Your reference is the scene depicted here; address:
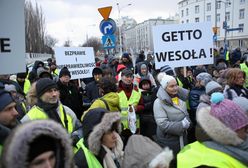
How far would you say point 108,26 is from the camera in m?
9.16

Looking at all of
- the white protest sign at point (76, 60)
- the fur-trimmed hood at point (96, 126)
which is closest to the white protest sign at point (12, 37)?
the fur-trimmed hood at point (96, 126)

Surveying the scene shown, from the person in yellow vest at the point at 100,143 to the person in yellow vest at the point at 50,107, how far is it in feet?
3.27

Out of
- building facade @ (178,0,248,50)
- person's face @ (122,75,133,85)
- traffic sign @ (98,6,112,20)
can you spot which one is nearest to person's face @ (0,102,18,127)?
person's face @ (122,75,133,85)

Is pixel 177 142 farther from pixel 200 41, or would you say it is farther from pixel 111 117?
pixel 200 41

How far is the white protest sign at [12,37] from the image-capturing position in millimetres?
2855

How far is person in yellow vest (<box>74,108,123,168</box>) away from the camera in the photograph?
2.55 m

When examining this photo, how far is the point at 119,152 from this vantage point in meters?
2.76

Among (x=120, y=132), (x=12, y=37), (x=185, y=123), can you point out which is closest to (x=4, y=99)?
(x=12, y=37)

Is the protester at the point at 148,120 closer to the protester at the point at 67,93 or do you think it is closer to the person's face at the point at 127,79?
the person's face at the point at 127,79

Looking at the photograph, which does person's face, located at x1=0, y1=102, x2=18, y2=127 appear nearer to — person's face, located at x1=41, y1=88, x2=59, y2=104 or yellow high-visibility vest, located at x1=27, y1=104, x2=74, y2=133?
yellow high-visibility vest, located at x1=27, y1=104, x2=74, y2=133

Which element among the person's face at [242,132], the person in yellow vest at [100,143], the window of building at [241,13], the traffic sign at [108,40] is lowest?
the person in yellow vest at [100,143]

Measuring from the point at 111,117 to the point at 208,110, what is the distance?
35.5 inches

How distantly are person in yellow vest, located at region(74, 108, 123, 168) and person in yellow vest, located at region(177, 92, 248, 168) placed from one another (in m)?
0.78

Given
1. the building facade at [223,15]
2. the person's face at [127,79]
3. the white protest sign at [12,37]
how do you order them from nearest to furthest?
the white protest sign at [12,37] → the person's face at [127,79] → the building facade at [223,15]
